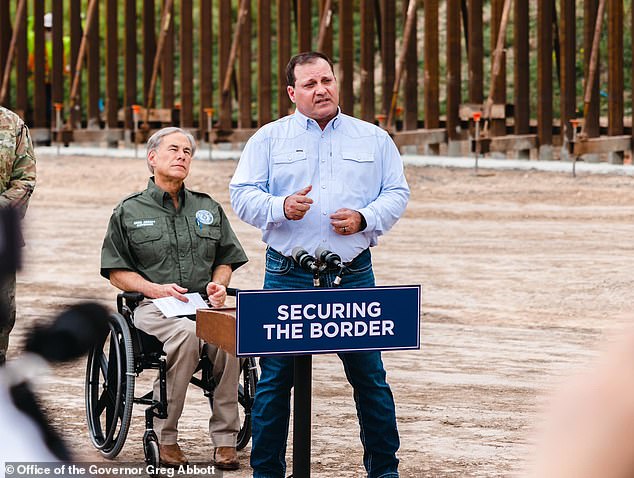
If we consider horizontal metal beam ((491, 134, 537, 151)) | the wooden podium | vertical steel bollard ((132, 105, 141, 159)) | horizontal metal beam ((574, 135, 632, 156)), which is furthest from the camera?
vertical steel bollard ((132, 105, 141, 159))

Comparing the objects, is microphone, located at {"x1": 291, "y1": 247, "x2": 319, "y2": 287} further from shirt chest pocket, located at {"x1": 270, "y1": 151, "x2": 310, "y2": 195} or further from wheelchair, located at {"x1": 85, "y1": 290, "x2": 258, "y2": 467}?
wheelchair, located at {"x1": 85, "y1": 290, "x2": 258, "y2": 467}

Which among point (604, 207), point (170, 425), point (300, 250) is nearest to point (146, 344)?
point (170, 425)

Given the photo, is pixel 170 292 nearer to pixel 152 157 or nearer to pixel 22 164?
pixel 152 157

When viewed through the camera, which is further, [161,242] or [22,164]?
[161,242]

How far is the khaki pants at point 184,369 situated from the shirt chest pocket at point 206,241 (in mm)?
278

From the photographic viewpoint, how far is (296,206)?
12.6 feet

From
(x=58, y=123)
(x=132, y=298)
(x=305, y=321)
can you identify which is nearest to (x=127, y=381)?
(x=132, y=298)

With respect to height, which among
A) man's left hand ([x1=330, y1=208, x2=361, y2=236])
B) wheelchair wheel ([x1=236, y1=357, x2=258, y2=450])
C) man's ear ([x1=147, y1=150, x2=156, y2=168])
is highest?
man's ear ([x1=147, y1=150, x2=156, y2=168])

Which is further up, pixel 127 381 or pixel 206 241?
pixel 206 241

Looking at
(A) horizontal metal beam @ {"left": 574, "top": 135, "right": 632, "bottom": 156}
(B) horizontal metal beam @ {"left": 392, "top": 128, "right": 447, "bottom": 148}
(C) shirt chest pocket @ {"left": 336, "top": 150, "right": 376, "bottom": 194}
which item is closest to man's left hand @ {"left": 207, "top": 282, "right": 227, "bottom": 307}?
(C) shirt chest pocket @ {"left": 336, "top": 150, "right": 376, "bottom": 194}

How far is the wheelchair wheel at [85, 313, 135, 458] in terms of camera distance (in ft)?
14.8

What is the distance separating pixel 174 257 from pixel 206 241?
13 cm

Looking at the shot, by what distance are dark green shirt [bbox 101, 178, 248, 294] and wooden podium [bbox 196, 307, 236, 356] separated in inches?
31.3

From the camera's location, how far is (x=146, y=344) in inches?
187
